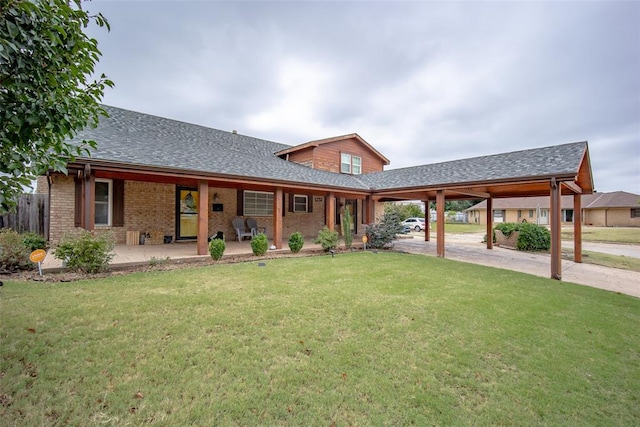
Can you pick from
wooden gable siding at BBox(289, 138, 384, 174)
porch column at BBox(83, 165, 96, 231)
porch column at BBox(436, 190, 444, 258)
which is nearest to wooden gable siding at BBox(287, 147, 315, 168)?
wooden gable siding at BBox(289, 138, 384, 174)

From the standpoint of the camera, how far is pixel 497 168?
9.22 meters

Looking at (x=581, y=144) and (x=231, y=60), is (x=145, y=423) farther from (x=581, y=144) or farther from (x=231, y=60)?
(x=231, y=60)

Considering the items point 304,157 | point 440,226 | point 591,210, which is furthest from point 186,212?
point 591,210

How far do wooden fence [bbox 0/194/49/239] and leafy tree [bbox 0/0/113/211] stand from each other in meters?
10.7

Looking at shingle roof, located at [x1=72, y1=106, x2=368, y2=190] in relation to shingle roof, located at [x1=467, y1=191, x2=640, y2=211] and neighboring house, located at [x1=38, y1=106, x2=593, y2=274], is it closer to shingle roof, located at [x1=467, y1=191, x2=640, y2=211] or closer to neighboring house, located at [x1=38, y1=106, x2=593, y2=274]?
neighboring house, located at [x1=38, y1=106, x2=593, y2=274]

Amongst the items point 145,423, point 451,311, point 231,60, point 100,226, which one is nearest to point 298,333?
point 145,423

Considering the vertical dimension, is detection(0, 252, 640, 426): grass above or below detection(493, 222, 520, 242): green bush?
below

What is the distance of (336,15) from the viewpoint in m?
10.0

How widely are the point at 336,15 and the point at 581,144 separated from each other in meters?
9.14

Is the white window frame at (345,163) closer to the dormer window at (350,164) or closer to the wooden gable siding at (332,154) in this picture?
the dormer window at (350,164)

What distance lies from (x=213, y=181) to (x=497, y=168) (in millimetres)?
9402

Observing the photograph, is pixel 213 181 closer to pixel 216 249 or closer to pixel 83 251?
pixel 216 249

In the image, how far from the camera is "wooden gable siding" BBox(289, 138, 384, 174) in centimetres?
1470

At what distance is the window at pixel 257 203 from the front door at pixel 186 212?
2181mm
